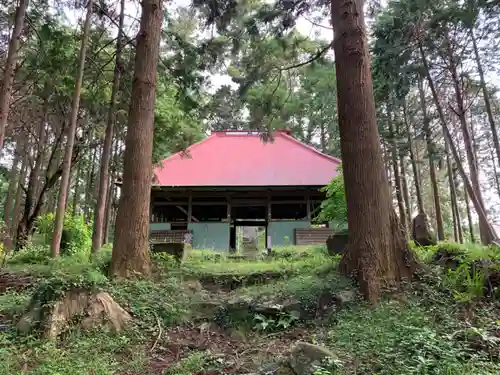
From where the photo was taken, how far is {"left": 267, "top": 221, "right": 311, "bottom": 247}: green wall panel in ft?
47.5

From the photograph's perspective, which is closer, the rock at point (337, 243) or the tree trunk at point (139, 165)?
the tree trunk at point (139, 165)

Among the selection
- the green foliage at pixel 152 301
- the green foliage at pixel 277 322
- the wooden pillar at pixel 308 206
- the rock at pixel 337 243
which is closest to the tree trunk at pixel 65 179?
the green foliage at pixel 152 301

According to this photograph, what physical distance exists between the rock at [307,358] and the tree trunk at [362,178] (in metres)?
1.43

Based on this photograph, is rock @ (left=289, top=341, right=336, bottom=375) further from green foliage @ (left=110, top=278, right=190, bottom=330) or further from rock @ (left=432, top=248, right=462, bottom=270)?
rock @ (left=432, top=248, right=462, bottom=270)

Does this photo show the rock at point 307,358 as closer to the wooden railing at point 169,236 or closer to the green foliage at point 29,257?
the green foliage at point 29,257

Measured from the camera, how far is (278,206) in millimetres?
17031

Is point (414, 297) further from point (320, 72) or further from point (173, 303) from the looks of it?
point (320, 72)

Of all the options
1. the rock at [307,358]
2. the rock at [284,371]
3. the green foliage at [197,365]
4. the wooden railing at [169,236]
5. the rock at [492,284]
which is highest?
the wooden railing at [169,236]

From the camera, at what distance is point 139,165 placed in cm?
612

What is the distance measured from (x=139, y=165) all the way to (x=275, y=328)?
3.31m

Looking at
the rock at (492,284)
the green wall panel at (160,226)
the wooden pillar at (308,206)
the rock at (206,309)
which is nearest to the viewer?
the rock at (492,284)

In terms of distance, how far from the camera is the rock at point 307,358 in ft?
10.1

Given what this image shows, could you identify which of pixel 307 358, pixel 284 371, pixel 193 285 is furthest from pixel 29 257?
pixel 307 358

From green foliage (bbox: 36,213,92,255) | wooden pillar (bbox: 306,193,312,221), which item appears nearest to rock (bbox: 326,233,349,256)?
wooden pillar (bbox: 306,193,312,221)
